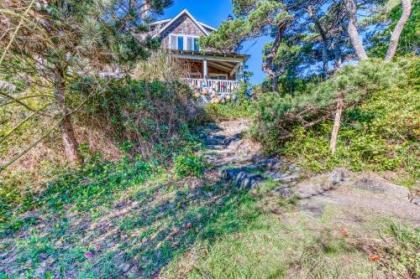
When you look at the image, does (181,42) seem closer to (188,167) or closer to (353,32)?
(353,32)

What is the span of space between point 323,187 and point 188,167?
2409mm

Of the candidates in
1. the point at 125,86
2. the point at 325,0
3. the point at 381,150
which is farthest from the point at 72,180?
the point at 325,0

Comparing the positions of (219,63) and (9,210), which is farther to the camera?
(219,63)

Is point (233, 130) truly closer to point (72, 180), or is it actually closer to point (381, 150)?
point (381, 150)

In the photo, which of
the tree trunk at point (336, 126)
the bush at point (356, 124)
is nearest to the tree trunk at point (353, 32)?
the bush at point (356, 124)

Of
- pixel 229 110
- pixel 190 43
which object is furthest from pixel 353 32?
pixel 190 43

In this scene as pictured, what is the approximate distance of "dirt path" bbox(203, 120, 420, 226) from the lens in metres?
2.53

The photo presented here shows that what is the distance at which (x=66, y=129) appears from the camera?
4102 millimetres

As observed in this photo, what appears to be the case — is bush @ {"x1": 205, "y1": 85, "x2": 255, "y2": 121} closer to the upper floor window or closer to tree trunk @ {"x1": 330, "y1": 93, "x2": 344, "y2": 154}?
tree trunk @ {"x1": 330, "y1": 93, "x2": 344, "y2": 154}

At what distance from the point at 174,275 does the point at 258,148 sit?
364 centimetres

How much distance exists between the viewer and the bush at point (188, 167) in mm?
3943

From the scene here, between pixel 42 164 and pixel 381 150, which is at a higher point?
pixel 381 150

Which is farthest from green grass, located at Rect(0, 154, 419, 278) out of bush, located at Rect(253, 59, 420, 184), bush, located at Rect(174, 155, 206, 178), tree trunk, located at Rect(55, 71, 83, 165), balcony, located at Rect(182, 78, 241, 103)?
balcony, located at Rect(182, 78, 241, 103)

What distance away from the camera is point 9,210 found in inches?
124
